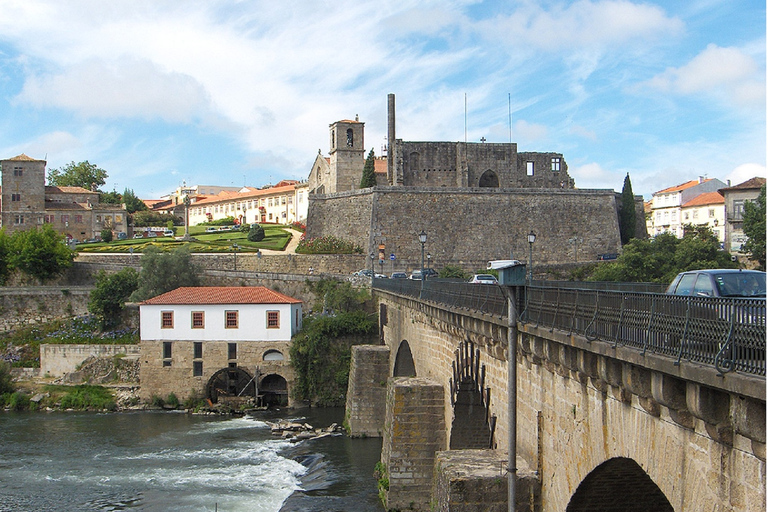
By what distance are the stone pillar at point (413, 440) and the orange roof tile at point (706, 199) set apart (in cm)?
6749

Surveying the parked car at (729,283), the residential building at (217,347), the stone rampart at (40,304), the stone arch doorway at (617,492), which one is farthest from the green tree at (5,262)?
the stone arch doorway at (617,492)

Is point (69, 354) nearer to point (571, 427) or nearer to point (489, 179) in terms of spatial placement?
point (489, 179)

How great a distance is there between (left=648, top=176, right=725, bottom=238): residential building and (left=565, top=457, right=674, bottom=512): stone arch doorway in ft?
266

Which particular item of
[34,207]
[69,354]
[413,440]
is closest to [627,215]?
[69,354]

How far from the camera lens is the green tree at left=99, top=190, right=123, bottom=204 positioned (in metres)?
109

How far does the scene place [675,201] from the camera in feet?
299

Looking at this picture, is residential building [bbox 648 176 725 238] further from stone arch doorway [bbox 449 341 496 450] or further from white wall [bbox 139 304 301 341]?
stone arch doorway [bbox 449 341 496 450]

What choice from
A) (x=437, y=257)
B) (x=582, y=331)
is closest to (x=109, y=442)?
(x=582, y=331)

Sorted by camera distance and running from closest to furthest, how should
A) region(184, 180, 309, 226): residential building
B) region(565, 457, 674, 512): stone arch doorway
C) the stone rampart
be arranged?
region(565, 457, 674, 512): stone arch doorway < the stone rampart < region(184, 180, 309, 226): residential building

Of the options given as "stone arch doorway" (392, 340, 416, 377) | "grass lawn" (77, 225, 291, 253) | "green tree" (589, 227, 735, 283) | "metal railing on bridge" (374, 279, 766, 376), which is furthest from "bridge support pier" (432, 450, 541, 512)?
"grass lawn" (77, 225, 291, 253)

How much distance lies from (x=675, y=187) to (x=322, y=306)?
60106 millimetres

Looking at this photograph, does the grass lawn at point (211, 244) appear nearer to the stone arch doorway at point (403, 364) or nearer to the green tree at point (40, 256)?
the green tree at point (40, 256)

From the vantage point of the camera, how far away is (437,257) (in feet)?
194

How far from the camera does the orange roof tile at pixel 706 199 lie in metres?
81.2
